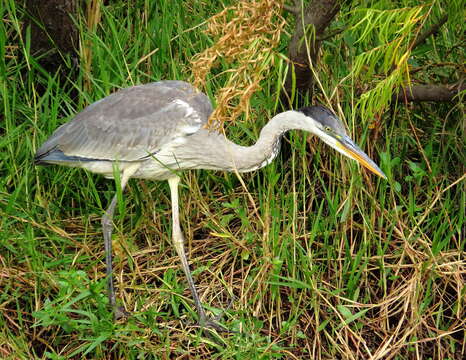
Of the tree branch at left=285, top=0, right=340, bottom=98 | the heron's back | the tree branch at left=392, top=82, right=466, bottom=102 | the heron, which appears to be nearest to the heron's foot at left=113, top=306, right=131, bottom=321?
the heron

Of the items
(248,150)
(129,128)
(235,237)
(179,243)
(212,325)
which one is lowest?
(212,325)

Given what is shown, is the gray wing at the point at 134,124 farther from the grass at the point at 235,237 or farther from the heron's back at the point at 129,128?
the grass at the point at 235,237

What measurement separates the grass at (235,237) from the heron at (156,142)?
18 centimetres

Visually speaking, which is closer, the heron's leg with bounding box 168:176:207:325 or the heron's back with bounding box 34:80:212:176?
the heron's leg with bounding box 168:176:207:325

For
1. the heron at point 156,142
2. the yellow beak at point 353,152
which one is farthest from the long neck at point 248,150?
A: the yellow beak at point 353,152

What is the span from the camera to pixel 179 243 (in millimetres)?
4457

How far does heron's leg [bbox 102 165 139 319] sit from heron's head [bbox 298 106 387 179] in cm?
102

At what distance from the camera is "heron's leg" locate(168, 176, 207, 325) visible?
4.31 meters

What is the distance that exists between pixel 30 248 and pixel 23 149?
2.69 feet

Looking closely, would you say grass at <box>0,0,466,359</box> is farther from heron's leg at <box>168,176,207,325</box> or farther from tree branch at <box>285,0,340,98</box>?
tree branch at <box>285,0,340,98</box>

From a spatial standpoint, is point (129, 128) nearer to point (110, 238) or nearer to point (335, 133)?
point (110, 238)

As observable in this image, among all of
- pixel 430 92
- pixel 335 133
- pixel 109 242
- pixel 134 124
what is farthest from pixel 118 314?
pixel 430 92

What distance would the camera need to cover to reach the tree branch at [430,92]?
4.48 meters

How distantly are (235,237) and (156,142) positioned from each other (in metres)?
0.68
